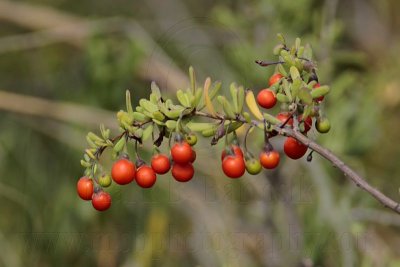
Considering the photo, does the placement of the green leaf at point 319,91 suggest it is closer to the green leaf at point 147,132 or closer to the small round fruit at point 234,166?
the small round fruit at point 234,166

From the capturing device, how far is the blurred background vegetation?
2012mm

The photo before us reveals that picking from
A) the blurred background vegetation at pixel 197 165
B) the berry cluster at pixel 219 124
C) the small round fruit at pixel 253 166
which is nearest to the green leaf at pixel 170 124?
the berry cluster at pixel 219 124

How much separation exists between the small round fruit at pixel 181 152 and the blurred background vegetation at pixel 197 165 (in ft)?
2.53

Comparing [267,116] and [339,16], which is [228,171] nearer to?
[267,116]

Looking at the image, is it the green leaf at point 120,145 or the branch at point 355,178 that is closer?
the branch at point 355,178

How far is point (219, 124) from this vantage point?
1015 millimetres

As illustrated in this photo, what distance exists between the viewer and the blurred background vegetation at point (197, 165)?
201cm

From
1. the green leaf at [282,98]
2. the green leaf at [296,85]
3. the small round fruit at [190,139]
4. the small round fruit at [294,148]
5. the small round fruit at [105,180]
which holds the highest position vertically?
the green leaf at [296,85]

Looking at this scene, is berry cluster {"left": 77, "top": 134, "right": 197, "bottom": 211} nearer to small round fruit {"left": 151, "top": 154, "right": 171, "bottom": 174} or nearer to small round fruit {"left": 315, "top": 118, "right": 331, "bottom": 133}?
small round fruit {"left": 151, "top": 154, "right": 171, "bottom": 174}

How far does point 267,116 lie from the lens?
979 millimetres

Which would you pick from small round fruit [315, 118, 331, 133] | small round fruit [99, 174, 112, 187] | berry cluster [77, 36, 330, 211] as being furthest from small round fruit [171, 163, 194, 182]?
small round fruit [315, 118, 331, 133]

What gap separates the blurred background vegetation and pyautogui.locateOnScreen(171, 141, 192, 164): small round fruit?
0.77 meters

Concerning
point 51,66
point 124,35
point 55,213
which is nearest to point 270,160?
point 55,213

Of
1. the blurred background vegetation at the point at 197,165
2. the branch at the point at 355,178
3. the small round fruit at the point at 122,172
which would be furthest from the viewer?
the blurred background vegetation at the point at 197,165
